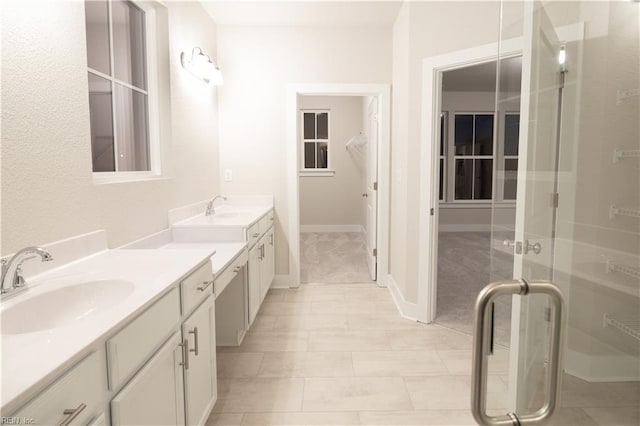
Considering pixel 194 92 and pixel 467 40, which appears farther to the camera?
pixel 194 92

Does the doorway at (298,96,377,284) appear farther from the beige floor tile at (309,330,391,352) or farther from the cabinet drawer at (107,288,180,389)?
the cabinet drawer at (107,288,180,389)

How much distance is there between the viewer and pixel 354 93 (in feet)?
12.8

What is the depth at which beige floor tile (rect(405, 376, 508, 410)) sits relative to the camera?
2.06 meters

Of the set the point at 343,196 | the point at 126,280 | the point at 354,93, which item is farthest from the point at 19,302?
the point at 343,196

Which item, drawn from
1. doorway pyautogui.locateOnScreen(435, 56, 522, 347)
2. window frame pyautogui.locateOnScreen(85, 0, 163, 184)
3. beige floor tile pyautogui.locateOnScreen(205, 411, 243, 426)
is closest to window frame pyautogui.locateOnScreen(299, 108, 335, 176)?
doorway pyautogui.locateOnScreen(435, 56, 522, 347)

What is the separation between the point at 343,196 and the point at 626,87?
5828 mm

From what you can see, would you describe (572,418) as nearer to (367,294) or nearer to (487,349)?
(487,349)

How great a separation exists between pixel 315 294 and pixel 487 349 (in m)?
3.08

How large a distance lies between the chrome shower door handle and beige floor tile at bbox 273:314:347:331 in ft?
7.23

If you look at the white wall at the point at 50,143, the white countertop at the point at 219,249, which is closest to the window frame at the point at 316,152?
the white countertop at the point at 219,249

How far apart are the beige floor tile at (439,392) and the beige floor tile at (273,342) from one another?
2.71ft

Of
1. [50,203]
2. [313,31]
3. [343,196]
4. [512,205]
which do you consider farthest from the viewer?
[343,196]

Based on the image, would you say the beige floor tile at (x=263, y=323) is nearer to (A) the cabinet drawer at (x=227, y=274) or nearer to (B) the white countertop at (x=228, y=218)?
(A) the cabinet drawer at (x=227, y=274)

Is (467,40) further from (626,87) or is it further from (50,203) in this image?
(50,203)
